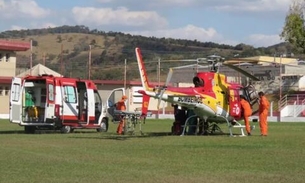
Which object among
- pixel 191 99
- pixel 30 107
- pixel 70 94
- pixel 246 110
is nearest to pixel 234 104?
pixel 246 110

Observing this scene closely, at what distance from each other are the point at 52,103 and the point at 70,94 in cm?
112

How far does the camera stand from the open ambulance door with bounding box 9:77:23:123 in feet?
98.6

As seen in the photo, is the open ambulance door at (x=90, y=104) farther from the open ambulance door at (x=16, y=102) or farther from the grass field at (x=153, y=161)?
the grass field at (x=153, y=161)

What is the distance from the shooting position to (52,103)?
29.3 meters

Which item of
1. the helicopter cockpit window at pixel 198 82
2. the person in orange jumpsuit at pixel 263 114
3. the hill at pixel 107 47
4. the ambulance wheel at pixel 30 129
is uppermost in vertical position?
the hill at pixel 107 47

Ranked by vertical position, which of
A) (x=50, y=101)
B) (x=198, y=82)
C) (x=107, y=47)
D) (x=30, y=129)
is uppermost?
(x=107, y=47)

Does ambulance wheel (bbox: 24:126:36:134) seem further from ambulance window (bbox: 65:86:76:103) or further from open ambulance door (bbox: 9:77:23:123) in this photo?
ambulance window (bbox: 65:86:76:103)

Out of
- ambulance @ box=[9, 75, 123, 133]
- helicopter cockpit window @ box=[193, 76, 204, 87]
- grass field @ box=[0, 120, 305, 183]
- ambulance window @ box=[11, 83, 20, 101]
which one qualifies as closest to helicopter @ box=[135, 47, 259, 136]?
helicopter cockpit window @ box=[193, 76, 204, 87]

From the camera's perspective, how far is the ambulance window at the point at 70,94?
97.8ft

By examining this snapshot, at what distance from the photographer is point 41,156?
17.7 meters

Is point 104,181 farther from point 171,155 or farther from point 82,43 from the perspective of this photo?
point 82,43

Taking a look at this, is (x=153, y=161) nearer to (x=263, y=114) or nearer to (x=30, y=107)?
(x=263, y=114)

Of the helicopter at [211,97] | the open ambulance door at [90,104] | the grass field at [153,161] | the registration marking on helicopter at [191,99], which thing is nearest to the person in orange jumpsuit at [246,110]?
the helicopter at [211,97]

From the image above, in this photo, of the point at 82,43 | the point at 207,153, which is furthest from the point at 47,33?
the point at 207,153
